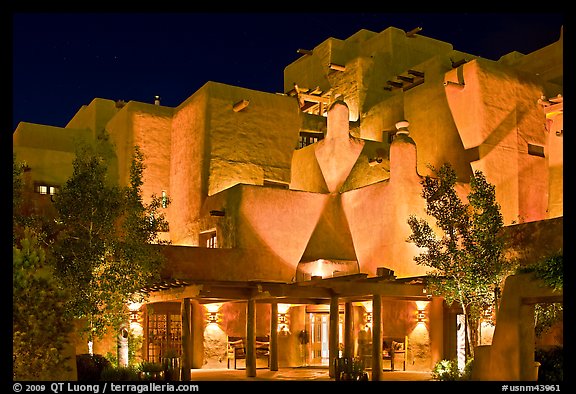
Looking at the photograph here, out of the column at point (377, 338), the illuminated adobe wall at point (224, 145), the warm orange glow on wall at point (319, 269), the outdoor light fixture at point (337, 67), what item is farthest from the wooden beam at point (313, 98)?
the column at point (377, 338)

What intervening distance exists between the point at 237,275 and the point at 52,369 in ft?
42.2

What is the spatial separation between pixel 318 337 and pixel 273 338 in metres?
3.87

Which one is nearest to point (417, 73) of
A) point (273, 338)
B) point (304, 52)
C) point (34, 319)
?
point (304, 52)

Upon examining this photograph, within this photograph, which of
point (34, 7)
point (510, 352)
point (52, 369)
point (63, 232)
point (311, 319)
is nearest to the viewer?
point (34, 7)

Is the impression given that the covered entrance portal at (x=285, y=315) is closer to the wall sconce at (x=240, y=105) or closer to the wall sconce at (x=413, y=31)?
the wall sconce at (x=240, y=105)

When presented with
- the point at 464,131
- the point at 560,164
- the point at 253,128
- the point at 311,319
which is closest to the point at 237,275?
the point at 311,319

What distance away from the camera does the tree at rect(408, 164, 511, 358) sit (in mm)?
18406

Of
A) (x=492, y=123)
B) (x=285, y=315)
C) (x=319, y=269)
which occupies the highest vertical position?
(x=492, y=123)

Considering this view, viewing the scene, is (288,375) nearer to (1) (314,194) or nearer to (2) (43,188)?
(1) (314,194)

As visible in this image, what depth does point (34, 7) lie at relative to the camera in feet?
34.2

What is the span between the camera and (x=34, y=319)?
13.6m

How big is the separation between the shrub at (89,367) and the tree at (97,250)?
629 millimetres

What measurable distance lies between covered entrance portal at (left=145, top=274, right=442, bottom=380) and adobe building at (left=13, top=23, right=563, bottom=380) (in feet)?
0.17
